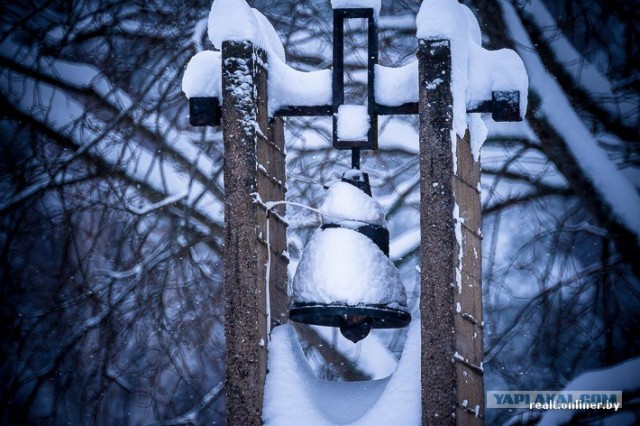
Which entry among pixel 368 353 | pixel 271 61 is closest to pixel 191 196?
pixel 368 353

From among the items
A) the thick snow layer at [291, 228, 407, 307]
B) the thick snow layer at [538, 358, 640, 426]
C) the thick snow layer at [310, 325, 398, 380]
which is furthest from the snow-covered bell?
the thick snow layer at [310, 325, 398, 380]

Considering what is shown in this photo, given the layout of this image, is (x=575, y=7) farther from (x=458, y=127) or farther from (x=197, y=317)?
(x=458, y=127)

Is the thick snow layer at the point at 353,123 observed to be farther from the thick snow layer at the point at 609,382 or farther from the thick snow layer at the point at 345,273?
the thick snow layer at the point at 609,382

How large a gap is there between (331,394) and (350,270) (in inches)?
17.3

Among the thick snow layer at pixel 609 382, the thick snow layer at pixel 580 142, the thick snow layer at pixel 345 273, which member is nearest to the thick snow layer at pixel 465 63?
the thick snow layer at pixel 345 273

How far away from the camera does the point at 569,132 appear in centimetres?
652

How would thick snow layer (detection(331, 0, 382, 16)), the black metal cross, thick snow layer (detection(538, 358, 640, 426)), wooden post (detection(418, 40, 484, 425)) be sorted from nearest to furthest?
wooden post (detection(418, 40, 484, 425)) < the black metal cross < thick snow layer (detection(331, 0, 382, 16)) < thick snow layer (detection(538, 358, 640, 426))

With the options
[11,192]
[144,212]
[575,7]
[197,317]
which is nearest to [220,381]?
[197,317]

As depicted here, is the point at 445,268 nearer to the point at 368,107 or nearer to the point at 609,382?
the point at 368,107

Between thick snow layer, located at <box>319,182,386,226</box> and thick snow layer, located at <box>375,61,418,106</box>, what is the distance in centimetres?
30

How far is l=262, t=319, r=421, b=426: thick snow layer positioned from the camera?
275cm

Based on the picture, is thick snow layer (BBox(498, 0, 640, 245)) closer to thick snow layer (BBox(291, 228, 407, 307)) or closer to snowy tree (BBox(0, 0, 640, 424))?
snowy tree (BBox(0, 0, 640, 424))

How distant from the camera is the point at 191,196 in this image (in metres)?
7.30

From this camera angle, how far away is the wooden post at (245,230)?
8.89ft
